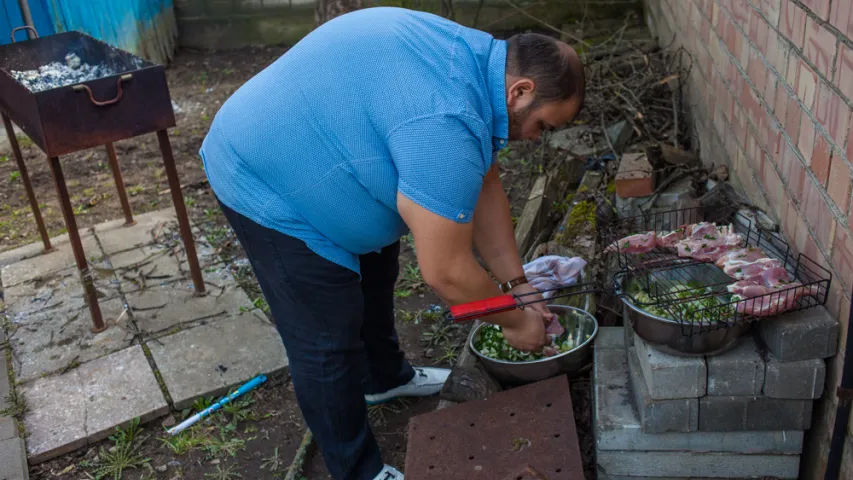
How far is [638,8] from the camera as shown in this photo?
317 inches

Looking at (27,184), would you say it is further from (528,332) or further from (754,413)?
(754,413)

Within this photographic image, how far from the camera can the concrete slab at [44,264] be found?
5.03m

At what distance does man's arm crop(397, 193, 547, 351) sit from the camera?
221 cm

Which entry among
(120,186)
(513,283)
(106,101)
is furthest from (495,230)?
(120,186)

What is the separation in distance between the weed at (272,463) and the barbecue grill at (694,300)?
4.25 ft

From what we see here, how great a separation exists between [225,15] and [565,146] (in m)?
5.49

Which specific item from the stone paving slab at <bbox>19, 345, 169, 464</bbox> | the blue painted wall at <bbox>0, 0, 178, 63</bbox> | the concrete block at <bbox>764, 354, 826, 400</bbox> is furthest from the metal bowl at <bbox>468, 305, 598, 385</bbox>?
the blue painted wall at <bbox>0, 0, 178, 63</bbox>

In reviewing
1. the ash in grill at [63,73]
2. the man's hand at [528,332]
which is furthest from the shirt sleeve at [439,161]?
the ash in grill at [63,73]

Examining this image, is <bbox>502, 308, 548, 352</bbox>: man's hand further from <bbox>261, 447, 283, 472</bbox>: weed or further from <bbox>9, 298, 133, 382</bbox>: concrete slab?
<bbox>9, 298, 133, 382</bbox>: concrete slab

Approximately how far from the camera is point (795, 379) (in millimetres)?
2504

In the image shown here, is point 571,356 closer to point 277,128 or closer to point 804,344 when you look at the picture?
point 804,344

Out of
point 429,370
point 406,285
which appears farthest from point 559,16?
point 429,370

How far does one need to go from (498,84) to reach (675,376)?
44.6 inches

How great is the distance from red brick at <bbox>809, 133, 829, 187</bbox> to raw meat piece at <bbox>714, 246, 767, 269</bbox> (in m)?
0.32
